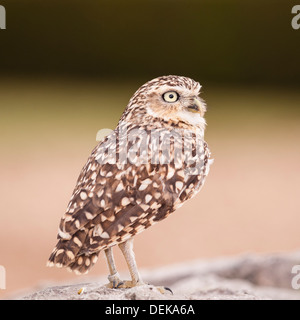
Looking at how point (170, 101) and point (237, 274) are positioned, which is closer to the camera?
point (170, 101)

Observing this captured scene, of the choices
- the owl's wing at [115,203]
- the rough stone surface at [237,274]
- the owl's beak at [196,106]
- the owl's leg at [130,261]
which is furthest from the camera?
the rough stone surface at [237,274]

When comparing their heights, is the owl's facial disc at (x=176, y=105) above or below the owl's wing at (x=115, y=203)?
above

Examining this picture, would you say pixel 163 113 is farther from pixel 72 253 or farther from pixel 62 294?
pixel 62 294

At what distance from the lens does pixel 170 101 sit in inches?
90.0

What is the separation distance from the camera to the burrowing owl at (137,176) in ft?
6.88

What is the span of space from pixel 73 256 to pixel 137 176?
14.6 inches

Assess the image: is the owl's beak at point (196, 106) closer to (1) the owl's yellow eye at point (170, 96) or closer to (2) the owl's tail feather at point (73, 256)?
(1) the owl's yellow eye at point (170, 96)

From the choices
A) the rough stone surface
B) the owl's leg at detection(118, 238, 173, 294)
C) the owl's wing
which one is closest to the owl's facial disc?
the owl's wing

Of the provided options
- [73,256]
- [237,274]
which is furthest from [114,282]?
[237,274]

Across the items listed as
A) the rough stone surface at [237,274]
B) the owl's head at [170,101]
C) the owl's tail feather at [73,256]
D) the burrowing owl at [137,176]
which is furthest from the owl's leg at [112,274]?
the rough stone surface at [237,274]

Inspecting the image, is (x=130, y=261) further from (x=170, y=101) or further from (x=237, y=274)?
(x=237, y=274)

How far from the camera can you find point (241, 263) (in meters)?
4.02
